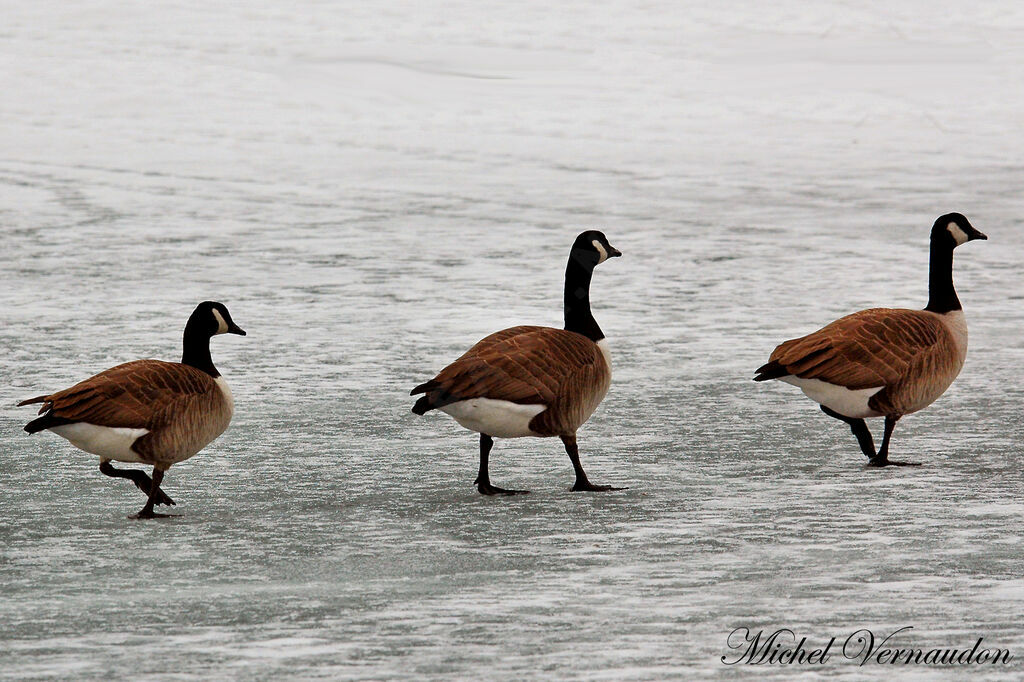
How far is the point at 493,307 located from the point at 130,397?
17.8 ft

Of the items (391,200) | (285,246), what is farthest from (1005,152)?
(285,246)

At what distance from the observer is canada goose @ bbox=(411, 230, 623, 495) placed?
6.93 meters

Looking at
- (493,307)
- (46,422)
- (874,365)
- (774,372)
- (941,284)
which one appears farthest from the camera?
(493,307)

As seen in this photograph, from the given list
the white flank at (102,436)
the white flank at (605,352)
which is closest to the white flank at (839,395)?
the white flank at (605,352)

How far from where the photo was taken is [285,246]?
47.4 feet

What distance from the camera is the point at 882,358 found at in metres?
7.57

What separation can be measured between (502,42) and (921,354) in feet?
61.0

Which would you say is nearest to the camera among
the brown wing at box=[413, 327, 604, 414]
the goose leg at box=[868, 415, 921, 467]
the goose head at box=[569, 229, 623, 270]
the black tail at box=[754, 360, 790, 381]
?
the brown wing at box=[413, 327, 604, 414]

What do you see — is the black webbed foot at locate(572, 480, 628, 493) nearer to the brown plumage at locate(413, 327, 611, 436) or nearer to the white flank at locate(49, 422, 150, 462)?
the brown plumage at locate(413, 327, 611, 436)

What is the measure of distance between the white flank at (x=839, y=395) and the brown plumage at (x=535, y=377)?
2.99 ft

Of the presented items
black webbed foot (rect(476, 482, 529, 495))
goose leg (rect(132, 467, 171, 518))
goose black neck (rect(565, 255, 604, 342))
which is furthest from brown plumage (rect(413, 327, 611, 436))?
goose leg (rect(132, 467, 171, 518))

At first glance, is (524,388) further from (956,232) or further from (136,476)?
(956,232)

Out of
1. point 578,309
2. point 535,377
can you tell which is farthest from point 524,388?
point 578,309

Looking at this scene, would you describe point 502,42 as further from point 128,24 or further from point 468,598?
point 468,598
